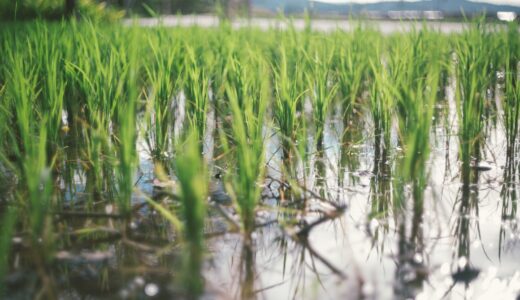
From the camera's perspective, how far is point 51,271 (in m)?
0.90

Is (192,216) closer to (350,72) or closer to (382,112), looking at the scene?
(382,112)

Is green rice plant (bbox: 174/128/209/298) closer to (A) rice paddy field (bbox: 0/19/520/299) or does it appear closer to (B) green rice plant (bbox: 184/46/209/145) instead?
(A) rice paddy field (bbox: 0/19/520/299)

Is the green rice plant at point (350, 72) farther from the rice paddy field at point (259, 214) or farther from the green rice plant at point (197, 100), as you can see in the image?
the green rice plant at point (197, 100)

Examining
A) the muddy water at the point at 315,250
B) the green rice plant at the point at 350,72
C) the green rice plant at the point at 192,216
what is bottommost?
the muddy water at the point at 315,250

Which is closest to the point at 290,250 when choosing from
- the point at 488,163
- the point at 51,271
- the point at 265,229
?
the point at 265,229

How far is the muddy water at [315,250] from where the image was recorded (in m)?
0.86

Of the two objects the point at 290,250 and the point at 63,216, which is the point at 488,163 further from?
the point at 63,216

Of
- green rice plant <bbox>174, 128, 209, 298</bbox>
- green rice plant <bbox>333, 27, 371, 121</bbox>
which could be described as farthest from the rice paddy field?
green rice plant <bbox>333, 27, 371, 121</bbox>

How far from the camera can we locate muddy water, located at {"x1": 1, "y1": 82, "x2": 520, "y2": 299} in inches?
33.7

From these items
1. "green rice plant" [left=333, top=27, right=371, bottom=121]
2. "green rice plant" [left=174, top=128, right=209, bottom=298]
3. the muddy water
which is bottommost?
the muddy water

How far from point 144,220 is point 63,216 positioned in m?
0.17

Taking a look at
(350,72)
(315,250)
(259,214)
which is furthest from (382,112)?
(315,250)

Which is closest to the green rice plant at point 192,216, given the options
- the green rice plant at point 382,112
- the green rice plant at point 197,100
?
the green rice plant at point 197,100

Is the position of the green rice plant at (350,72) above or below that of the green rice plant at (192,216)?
above
